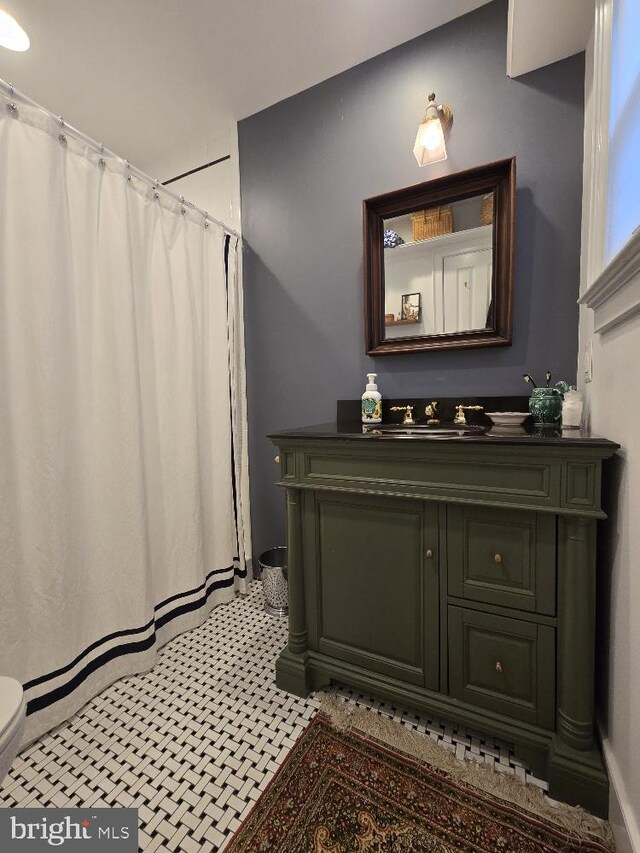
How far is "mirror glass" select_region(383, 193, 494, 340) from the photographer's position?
→ 1.46m

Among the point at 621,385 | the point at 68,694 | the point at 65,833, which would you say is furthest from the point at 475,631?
the point at 68,694

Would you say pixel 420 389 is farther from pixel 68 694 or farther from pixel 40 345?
pixel 68 694

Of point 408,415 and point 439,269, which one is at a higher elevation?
point 439,269

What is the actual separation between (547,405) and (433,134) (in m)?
1.08

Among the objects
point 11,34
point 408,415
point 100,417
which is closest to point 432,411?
point 408,415

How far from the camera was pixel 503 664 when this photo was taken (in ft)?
3.37

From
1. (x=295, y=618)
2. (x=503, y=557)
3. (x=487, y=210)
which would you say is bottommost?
A: (x=295, y=618)

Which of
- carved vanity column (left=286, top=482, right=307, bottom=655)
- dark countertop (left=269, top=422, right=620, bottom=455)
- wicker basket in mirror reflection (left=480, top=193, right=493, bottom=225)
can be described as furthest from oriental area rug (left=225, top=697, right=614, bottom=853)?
wicker basket in mirror reflection (left=480, top=193, right=493, bottom=225)

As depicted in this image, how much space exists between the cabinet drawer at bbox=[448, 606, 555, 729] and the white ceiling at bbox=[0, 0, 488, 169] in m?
2.16

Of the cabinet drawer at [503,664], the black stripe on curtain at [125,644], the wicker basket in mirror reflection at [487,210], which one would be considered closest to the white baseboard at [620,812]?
the cabinet drawer at [503,664]

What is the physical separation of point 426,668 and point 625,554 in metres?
0.64

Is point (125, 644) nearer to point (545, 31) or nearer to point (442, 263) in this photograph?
point (442, 263)

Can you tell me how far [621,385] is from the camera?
33.6 inches

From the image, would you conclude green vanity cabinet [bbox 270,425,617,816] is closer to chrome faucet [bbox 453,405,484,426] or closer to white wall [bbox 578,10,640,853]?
white wall [bbox 578,10,640,853]
